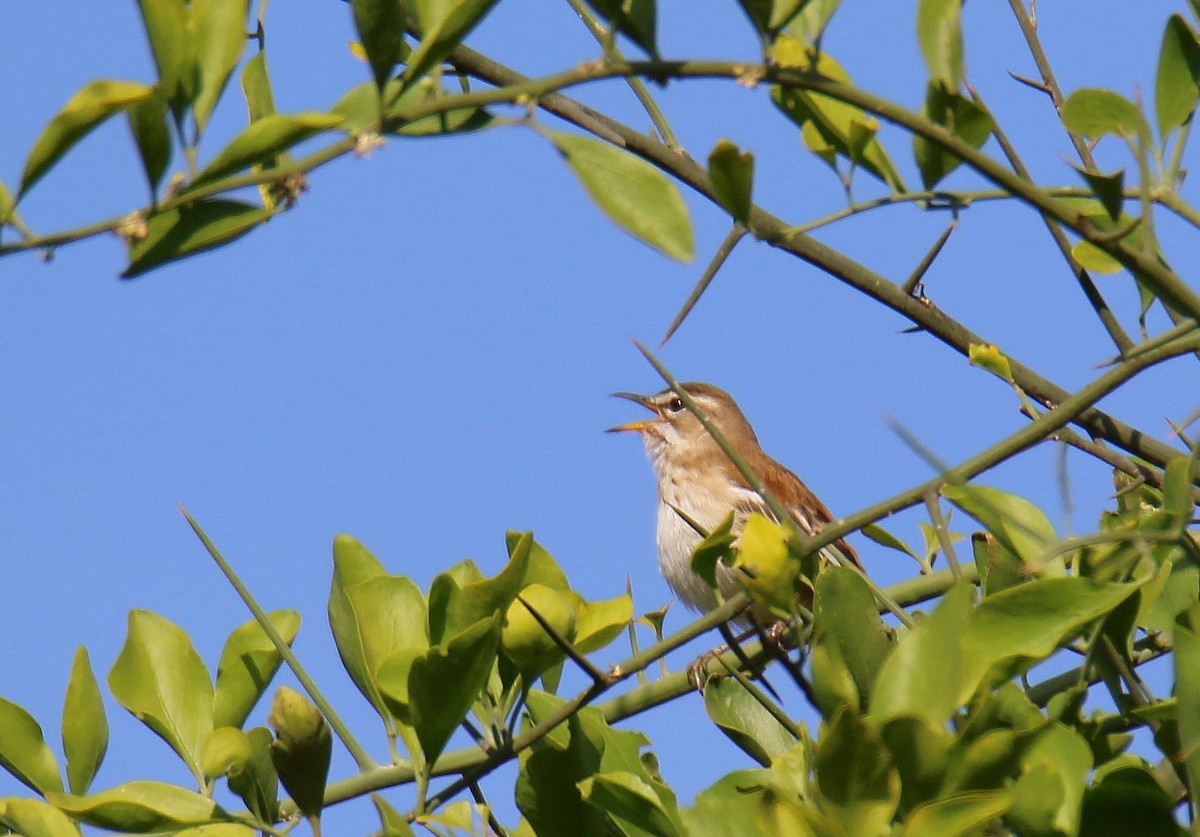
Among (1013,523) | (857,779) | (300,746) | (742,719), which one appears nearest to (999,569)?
(1013,523)

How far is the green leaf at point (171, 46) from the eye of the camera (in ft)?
Answer: 4.63

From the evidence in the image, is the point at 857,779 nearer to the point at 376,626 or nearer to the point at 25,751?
the point at 376,626

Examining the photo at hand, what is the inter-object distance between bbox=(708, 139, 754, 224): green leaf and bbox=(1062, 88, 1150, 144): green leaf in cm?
49

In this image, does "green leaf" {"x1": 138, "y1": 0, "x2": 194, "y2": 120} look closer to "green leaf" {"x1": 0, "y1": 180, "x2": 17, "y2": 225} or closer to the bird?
"green leaf" {"x1": 0, "y1": 180, "x2": 17, "y2": 225}

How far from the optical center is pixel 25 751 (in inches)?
81.5

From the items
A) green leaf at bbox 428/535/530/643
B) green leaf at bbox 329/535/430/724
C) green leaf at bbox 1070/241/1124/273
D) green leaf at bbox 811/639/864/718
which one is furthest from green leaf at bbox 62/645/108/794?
green leaf at bbox 1070/241/1124/273

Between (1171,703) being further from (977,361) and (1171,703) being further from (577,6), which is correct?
(577,6)

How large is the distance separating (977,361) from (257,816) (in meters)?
1.30

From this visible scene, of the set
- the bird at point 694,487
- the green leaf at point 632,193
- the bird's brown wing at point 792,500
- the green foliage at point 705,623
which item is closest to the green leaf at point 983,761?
the green foliage at point 705,623

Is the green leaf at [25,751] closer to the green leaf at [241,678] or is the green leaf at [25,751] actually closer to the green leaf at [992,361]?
the green leaf at [241,678]

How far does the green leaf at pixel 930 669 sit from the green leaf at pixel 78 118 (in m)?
0.84

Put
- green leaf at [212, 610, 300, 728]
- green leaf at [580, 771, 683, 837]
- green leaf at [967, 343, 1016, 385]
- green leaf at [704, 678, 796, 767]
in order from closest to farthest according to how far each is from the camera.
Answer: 1. green leaf at [580, 771, 683, 837]
2. green leaf at [212, 610, 300, 728]
3. green leaf at [704, 678, 796, 767]
4. green leaf at [967, 343, 1016, 385]

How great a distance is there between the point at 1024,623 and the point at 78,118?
1029mm

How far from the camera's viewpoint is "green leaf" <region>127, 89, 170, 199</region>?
141 centimetres
